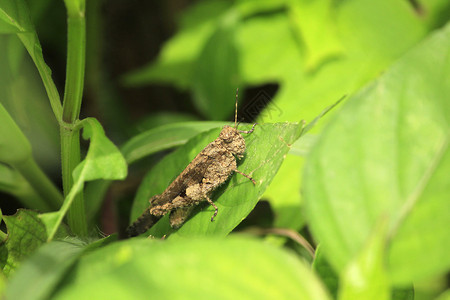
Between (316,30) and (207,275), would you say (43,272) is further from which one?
(316,30)

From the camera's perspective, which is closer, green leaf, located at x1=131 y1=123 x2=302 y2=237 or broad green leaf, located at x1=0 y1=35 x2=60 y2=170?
green leaf, located at x1=131 y1=123 x2=302 y2=237

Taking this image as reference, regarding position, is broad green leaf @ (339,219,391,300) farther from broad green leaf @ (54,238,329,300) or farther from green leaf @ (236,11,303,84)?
green leaf @ (236,11,303,84)

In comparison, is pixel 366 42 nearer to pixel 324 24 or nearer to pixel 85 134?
pixel 324 24

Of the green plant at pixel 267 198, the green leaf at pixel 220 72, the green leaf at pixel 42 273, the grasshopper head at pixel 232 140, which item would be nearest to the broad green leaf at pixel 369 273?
the green plant at pixel 267 198

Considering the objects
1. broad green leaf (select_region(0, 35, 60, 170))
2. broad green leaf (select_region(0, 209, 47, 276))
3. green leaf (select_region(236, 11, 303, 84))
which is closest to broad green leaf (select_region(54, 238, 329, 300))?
broad green leaf (select_region(0, 209, 47, 276))

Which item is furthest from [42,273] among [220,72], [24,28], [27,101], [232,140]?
[220,72]

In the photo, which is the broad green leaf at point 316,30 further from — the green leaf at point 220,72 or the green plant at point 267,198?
the green plant at point 267,198
